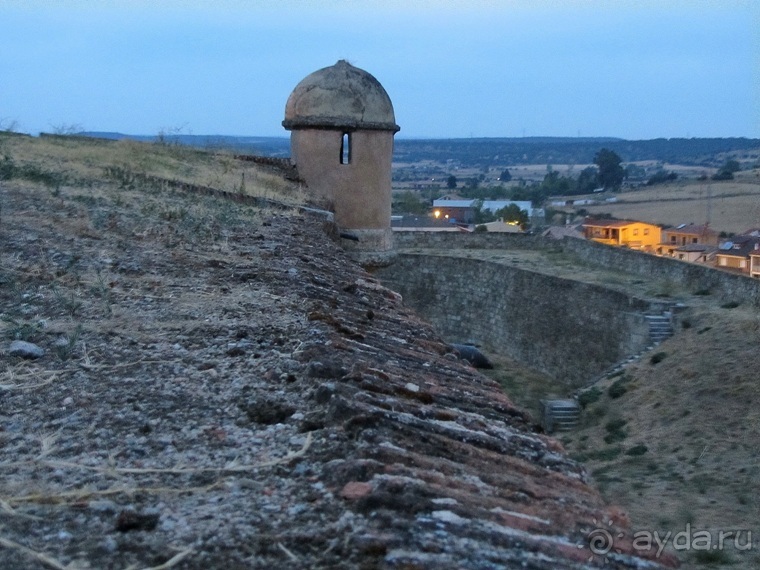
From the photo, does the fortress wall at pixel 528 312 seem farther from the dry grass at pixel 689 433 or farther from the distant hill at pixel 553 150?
the distant hill at pixel 553 150

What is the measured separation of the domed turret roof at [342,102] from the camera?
12719 mm

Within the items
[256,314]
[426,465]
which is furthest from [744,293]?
[426,465]

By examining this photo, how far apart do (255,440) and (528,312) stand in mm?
21096

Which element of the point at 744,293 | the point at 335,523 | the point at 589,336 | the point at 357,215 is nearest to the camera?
the point at 335,523

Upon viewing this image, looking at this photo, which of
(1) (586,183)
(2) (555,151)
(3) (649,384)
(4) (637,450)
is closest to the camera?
(4) (637,450)

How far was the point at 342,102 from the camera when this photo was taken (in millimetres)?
12742

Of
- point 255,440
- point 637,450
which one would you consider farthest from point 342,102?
point 255,440

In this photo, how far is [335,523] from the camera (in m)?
2.21

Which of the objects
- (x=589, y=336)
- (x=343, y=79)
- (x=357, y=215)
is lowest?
(x=589, y=336)

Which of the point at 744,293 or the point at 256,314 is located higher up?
the point at 256,314

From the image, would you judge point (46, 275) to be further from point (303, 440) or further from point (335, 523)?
point (335, 523)

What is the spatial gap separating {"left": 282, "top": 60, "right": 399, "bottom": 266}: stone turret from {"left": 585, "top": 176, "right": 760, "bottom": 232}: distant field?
3546cm

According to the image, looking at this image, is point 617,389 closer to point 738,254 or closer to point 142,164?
point 142,164

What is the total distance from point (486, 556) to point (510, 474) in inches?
25.6
